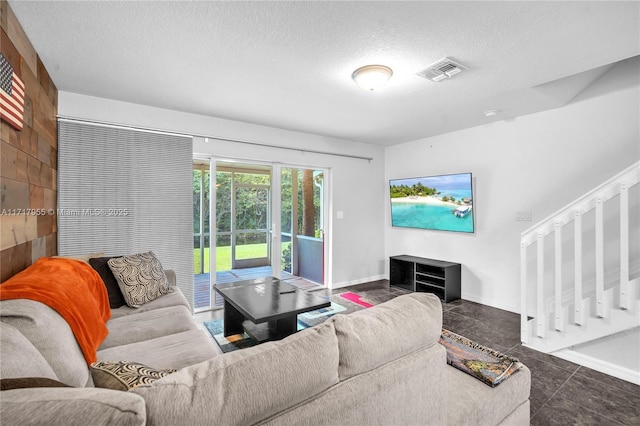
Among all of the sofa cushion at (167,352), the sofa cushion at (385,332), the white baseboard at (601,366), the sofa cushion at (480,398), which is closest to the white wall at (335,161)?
the sofa cushion at (167,352)

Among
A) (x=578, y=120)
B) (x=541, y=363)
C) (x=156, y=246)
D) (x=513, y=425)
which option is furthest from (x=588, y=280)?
(x=156, y=246)

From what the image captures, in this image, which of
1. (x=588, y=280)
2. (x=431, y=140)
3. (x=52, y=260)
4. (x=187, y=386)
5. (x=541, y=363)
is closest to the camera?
(x=187, y=386)

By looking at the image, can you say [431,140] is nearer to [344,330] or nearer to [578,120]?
[578,120]

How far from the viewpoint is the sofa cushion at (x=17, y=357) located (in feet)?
2.94

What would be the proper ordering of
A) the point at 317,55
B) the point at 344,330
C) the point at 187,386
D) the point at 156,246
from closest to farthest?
the point at 187,386
the point at 344,330
the point at 317,55
the point at 156,246

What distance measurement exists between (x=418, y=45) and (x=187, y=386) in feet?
7.67

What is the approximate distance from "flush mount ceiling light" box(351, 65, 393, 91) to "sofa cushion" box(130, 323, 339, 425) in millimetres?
2120

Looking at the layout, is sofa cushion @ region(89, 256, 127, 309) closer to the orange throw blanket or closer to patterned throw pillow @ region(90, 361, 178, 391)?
the orange throw blanket

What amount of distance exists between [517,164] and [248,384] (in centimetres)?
422

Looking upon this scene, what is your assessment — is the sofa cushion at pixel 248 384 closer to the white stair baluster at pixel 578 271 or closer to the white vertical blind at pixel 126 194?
the white stair baluster at pixel 578 271

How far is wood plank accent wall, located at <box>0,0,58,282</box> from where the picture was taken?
68.0 inches

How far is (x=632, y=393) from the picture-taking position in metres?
2.17

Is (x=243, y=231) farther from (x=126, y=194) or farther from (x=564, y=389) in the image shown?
(x=564, y=389)

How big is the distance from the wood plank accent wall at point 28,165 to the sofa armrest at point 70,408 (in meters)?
1.66
